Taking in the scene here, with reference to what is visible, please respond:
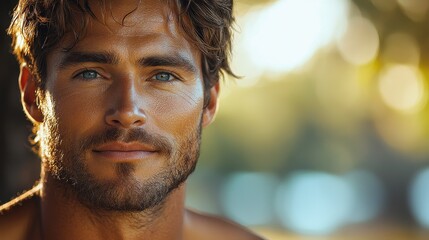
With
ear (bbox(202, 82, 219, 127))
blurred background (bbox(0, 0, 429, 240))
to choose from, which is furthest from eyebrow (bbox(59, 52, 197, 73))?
blurred background (bbox(0, 0, 429, 240))

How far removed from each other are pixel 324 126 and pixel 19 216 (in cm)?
1500

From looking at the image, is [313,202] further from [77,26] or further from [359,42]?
[77,26]

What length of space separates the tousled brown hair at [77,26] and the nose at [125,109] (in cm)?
24

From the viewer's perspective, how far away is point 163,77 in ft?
9.89

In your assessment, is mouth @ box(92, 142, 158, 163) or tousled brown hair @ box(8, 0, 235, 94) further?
tousled brown hair @ box(8, 0, 235, 94)

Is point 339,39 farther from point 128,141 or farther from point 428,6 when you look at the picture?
point 128,141

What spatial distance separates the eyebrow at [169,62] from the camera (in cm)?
296

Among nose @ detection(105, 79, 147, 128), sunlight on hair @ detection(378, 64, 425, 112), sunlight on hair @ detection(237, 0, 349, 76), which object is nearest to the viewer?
nose @ detection(105, 79, 147, 128)

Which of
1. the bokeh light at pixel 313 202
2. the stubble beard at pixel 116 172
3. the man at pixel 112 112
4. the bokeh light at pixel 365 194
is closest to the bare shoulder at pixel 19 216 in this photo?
the man at pixel 112 112

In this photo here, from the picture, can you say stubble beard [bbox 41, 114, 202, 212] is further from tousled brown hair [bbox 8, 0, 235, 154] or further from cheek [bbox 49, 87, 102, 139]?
tousled brown hair [bbox 8, 0, 235, 154]

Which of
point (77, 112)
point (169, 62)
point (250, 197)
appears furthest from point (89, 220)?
point (250, 197)

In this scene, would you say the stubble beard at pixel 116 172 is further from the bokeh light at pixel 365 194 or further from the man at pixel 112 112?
the bokeh light at pixel 365 194

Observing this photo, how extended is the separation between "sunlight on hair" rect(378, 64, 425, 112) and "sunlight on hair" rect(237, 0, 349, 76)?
102 cm

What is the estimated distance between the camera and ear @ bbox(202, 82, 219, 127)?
342 centimetres
